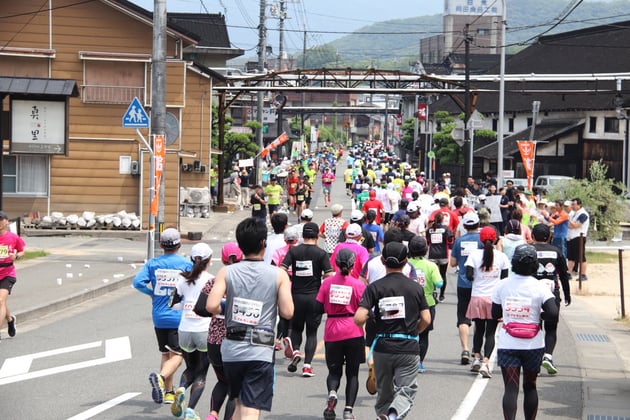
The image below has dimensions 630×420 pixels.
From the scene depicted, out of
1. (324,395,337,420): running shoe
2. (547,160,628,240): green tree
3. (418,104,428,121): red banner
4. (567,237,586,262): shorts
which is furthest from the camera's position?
(418,104,428,121): red banner

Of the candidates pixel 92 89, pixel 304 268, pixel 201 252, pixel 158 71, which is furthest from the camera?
pixel 92 89

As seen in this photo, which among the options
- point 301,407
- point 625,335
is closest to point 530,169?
point 625,335

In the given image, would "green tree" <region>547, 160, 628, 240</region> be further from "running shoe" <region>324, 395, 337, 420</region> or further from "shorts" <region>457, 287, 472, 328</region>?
"running shoe" <region>324, 395, 337, 420</region>

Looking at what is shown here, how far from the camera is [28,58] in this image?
108 feet

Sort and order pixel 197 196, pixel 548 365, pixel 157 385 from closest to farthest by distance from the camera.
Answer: pixel 157 385
pixel 548 365
pixel 197 196

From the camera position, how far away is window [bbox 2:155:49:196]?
3206 centimetres

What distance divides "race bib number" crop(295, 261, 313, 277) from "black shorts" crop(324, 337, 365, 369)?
6.59 feet

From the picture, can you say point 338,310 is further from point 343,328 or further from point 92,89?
point 92,89

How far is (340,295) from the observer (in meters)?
9.83

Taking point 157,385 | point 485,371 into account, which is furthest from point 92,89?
point 157,385

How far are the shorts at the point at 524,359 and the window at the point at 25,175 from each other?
2553cm

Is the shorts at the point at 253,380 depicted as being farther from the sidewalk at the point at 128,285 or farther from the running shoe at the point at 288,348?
the running shoe at the point at 288,348

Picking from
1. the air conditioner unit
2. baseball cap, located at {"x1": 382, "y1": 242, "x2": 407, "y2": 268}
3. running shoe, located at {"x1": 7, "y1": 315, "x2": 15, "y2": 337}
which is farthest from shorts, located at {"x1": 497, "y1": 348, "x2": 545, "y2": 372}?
the air conditioner unit

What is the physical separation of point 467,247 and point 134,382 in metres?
4.40
